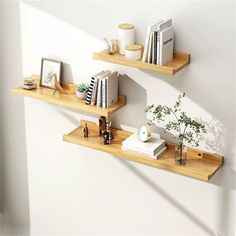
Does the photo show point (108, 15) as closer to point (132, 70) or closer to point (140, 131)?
point (132, 70)

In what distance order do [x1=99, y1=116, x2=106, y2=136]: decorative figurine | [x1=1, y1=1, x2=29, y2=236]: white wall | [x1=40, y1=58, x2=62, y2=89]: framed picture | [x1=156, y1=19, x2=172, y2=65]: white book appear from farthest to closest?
1. [x1=1, y1=1, x2=29, y2=236]: white wall
2. [x1=40, y1=58, x2=62, y2=89]: framed picture
3. [x1=99, y1=116, x2=106, y2=136]: decorative figurine
4. [x1=156, y1=19, x2=172, y2=65]: white book

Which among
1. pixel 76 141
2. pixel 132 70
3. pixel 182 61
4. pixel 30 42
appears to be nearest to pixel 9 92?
pixel 30 42

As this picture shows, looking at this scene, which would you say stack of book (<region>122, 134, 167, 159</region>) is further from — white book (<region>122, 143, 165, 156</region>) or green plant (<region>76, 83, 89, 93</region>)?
green plant (<region>76, 83, 89, 93</region>)

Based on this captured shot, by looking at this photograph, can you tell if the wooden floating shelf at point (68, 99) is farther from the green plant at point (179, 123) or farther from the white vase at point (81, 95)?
the green plant at point (179, 123)

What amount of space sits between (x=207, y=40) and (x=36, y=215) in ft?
6.22

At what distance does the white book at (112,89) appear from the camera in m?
3.37

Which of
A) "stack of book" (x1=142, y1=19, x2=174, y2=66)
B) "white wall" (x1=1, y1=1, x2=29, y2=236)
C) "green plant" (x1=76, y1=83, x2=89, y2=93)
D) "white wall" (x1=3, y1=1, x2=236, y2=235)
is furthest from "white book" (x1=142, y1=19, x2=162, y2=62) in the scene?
"white wall" (x1=1, y1=1, x2=29, y2=236)

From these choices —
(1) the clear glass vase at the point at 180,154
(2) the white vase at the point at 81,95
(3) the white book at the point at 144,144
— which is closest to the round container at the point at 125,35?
(2) the white vase at the point at 81,95

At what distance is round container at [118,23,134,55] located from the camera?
3275 mm

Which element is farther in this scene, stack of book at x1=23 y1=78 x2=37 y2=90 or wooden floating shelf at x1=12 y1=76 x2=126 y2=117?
stack of book at x1=23 y1=78 x2=37 y2=90

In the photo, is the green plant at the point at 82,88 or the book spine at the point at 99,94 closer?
the book spine at the point at 99,94

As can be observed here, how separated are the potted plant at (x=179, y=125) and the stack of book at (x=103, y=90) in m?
0.22

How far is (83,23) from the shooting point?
11.5ft

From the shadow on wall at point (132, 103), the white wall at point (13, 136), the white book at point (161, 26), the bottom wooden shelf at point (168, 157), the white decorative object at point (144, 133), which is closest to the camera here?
the white book at point (161, 26)
